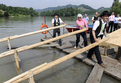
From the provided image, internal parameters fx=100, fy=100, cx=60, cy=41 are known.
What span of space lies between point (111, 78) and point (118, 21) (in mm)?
8021

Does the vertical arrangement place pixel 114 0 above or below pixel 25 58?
above

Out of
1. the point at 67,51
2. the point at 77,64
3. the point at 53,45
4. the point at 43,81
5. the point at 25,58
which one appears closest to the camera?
the point at 43,81

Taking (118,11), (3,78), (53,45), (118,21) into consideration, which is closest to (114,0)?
(118,11)

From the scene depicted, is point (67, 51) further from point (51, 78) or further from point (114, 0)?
point (114, 0)

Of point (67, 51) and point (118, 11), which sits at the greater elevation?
point (118, 11)

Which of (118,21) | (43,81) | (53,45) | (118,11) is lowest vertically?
(43,81)

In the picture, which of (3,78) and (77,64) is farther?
(77,64)

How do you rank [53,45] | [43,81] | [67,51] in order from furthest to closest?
[53,45]
[67,51]
[43,81]

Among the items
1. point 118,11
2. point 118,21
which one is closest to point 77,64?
point 118,21

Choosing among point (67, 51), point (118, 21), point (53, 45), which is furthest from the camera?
point (118, 21)

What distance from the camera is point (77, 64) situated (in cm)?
419

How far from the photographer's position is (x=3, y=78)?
10.5 feet

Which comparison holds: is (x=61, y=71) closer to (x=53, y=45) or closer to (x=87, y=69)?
(x=87, y=69)

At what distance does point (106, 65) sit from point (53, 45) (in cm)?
339
